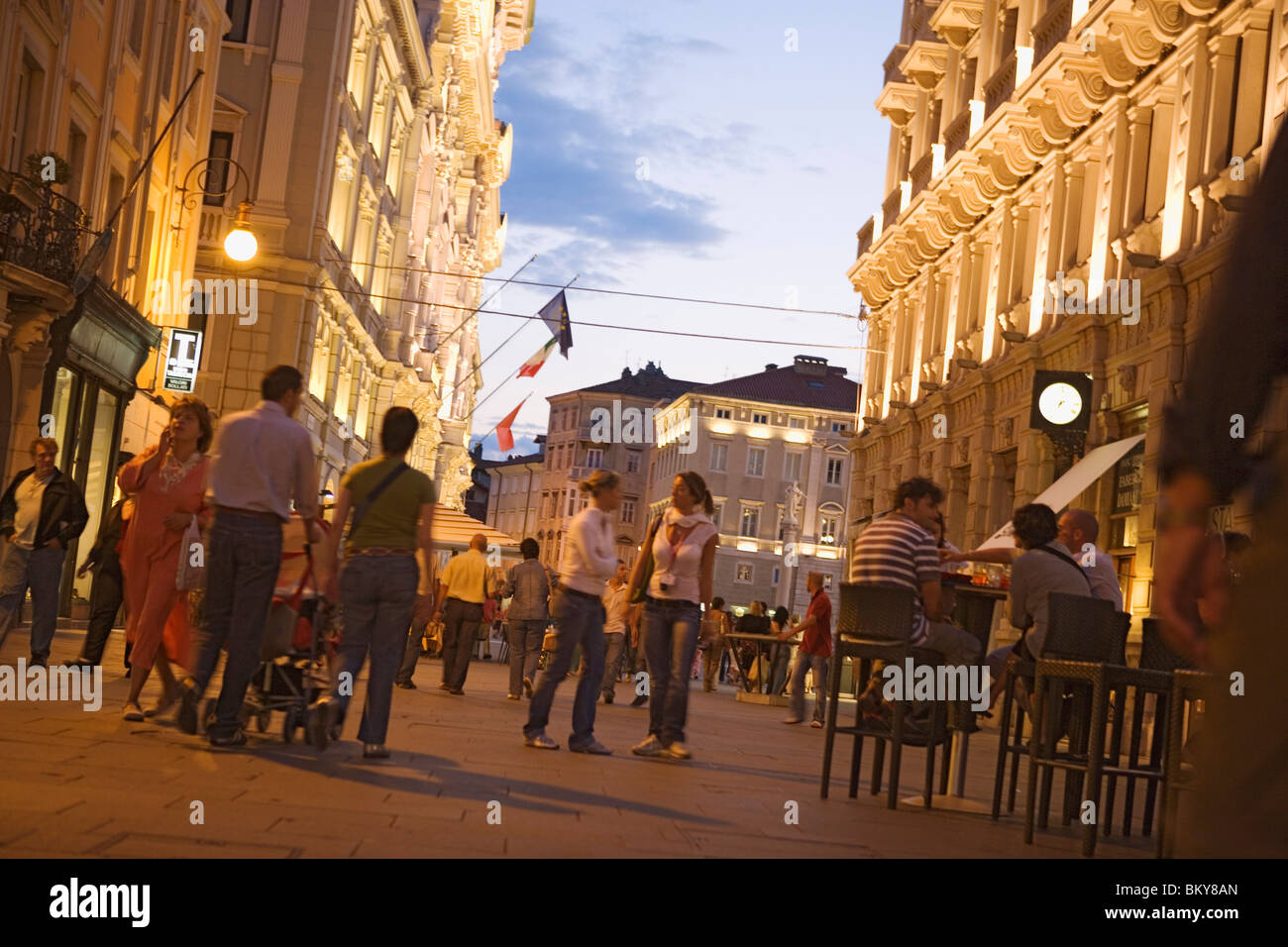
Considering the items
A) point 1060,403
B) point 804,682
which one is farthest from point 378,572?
point 1060,403

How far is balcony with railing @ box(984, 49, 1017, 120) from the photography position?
30.6m

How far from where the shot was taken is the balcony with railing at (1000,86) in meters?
30.6

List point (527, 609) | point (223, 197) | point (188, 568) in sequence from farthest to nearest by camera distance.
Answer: point (223, 197) < point (527, 609) < point (188, 568)

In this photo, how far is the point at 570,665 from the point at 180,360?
66.9 feet

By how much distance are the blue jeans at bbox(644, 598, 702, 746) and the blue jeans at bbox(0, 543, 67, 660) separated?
4.78 m

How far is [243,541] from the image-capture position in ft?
29.8

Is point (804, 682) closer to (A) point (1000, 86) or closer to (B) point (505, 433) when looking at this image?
(A) point (1000, 86)

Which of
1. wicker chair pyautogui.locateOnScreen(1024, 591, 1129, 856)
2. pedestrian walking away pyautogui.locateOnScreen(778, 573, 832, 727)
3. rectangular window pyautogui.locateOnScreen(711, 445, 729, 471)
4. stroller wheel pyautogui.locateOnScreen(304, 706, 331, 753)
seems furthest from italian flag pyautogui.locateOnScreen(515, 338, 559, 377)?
rectangular window pyautogui.locateOnScreen(711, 445, 729, 471)

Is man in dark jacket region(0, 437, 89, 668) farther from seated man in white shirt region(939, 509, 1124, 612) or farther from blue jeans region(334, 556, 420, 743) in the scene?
seated man in white shirt region(939, 509, 1124, 612)

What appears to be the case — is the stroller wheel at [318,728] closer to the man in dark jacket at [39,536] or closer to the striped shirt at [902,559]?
the striped shirt at [902,559]

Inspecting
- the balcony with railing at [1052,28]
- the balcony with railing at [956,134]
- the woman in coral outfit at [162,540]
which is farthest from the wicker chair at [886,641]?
the balcony with railing at [956,134]
